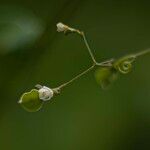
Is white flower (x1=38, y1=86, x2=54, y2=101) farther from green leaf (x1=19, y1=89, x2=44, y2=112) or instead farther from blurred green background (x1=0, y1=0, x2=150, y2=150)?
blurred green background (x1=0, y1=0, x2=150, y2=150)

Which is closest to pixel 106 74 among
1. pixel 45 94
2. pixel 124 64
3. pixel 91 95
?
pixel 124 64

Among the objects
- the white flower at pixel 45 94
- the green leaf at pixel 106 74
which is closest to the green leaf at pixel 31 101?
the white flower at pixel 45 94

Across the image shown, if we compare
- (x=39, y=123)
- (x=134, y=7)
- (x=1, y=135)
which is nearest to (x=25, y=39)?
(x=1, y=135)

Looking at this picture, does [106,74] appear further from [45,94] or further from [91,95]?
[91,95]

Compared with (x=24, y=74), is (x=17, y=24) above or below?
above

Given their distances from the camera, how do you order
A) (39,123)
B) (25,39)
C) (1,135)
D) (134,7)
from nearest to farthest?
(25,39)
(1,135)
(39,123)
(134,7)

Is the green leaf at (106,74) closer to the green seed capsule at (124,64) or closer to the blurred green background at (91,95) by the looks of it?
the green seed capsule at (124,64)

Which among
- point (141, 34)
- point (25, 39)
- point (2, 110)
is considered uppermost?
point (141, 34)

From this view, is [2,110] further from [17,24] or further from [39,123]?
[39,123]
